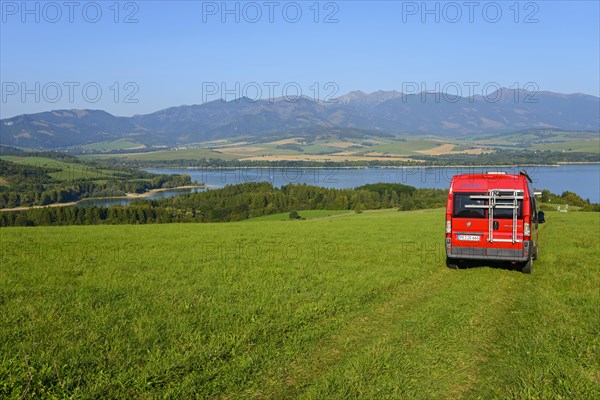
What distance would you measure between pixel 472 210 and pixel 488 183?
3.61 feet

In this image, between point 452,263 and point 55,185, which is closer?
point 452,263

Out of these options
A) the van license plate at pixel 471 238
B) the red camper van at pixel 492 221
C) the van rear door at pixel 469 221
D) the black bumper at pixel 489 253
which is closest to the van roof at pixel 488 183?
the red camper van at pixel 492 221

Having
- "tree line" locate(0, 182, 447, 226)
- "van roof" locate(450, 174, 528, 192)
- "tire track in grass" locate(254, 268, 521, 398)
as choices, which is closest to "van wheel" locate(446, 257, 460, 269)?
"van roof" locate(450, 174, 528, 192)

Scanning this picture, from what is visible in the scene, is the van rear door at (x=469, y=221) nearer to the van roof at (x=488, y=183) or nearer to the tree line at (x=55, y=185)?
the van roof at (x=488, y=183)

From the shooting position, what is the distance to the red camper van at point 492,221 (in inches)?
646

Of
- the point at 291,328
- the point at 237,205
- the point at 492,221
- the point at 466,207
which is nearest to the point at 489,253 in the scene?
the point at 492,221

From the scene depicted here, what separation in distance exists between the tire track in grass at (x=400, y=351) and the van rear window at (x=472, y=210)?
393cm

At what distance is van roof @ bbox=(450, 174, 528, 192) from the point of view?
1683cm

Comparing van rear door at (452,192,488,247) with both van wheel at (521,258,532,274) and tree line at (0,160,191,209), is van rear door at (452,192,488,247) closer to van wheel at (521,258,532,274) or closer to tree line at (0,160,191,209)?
van wheel at (521,258,532,274)

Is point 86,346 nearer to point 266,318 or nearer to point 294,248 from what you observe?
point 266,318

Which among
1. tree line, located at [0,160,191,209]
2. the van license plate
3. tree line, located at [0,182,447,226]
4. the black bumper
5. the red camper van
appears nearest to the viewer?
the black bumper

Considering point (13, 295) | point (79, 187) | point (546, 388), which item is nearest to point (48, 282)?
point (13, 295)

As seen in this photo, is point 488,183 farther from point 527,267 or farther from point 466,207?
point 527,267

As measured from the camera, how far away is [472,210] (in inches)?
667
